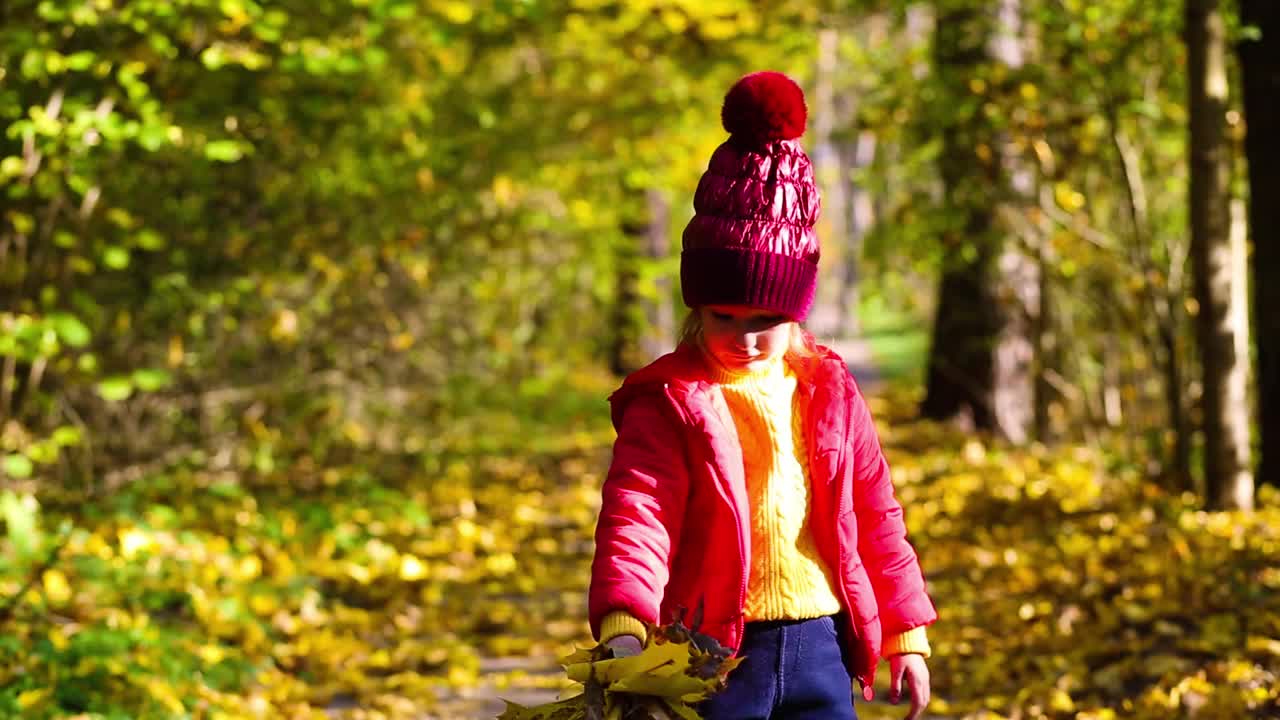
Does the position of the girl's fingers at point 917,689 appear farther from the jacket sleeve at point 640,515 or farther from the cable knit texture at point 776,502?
the jacket sleeve at point 640,515

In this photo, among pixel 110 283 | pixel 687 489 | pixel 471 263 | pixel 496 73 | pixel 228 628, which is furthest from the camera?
pixel 496 73

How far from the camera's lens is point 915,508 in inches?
386

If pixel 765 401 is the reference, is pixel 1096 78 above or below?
above

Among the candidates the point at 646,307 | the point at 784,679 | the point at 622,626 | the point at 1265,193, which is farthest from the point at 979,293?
the point at 622,626

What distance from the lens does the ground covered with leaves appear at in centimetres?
571

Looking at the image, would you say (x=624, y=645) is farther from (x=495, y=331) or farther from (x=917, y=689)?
(x=495, y=331)

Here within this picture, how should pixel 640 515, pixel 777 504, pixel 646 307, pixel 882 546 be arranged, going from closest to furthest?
pixel 640 515 < pixel 777 504 < pixel 882 546 < pixel 646 307

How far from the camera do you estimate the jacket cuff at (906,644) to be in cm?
326

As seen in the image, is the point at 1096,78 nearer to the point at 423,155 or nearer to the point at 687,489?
the point at 423,155

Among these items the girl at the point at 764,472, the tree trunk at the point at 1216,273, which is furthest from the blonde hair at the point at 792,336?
the tree trunk at the point at 1216,273

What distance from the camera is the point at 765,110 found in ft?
10.5

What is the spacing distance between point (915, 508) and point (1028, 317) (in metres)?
2.94

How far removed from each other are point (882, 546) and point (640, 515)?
1.87 feet

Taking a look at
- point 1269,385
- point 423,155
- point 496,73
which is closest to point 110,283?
point 423,155
